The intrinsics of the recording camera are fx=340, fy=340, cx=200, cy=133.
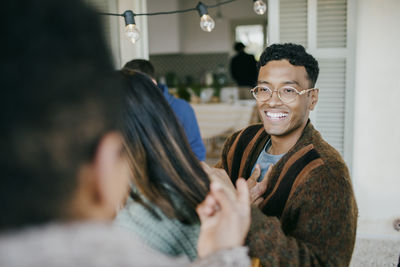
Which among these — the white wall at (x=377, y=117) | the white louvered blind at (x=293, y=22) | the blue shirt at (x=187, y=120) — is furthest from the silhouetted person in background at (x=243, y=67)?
the blue shirt at (x=187, y=120)

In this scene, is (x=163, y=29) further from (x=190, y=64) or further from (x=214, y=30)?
(x=214, y=30)

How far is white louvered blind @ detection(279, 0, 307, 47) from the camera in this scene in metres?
2.61

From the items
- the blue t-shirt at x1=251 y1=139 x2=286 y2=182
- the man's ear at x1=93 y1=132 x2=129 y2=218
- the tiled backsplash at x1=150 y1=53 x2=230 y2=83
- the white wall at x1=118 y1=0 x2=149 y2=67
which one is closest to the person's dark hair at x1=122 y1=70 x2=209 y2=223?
the man's ear at x1=93 y1=132 x2=129 y2=218

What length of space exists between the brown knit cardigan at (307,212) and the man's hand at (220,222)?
0.82ft

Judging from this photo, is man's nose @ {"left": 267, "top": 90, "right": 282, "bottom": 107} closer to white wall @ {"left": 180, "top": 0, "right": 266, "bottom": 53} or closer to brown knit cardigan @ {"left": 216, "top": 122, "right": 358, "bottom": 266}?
brown knit cardigan @ {"left": 216, "top": 122, "right": 358, "bottom": 266}

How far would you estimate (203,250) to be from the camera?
0.67 metres

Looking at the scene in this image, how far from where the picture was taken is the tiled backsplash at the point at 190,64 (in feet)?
25.2

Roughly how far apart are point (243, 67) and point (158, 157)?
539 cm

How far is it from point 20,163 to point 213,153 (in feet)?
16.6

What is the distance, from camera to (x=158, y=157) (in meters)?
0.82

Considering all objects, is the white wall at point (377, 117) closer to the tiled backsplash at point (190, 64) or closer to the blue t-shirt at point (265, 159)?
the blue t-shirt at point (265, 159)

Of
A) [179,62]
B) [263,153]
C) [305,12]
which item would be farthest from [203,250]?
[179,62]

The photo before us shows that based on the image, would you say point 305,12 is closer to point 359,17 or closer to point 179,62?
point 359,17

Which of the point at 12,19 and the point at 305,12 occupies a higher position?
the point at 305,12
